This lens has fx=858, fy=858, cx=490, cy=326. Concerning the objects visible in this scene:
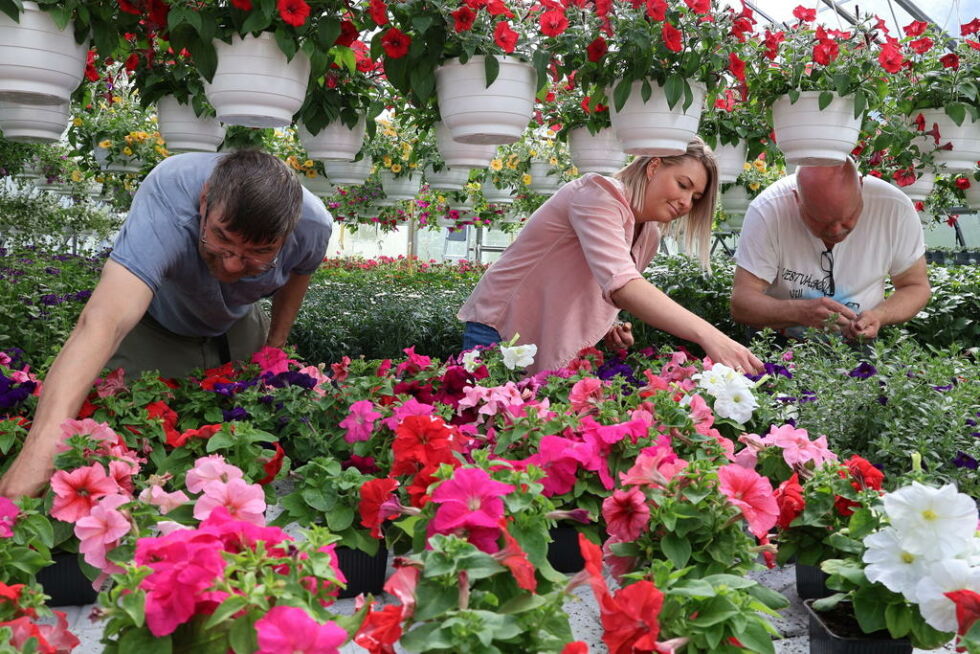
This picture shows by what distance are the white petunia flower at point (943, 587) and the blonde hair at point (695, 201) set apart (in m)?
1.46

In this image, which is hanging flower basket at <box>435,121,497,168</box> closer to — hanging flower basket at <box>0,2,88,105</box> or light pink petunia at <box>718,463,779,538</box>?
hanging flower basket at <box>0,2,88,105</box>

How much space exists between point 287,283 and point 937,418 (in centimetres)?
155

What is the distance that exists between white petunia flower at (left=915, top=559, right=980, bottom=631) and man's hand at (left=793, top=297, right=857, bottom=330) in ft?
5.43

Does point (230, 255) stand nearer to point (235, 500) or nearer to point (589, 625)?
point (235, 500)

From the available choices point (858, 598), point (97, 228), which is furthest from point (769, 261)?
point (97, 228)

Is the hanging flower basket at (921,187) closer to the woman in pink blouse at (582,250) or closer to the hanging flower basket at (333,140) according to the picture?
the woman in pink blouse at (582,250)

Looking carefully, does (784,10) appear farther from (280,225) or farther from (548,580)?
(548,580)

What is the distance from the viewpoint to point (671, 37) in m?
2.04

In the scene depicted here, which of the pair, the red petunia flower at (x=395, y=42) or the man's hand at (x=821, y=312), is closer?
the red petunia flower at (x=395, y=42)

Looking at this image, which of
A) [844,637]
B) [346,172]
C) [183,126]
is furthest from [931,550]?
[346,172]

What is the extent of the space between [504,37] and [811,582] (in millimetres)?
1293

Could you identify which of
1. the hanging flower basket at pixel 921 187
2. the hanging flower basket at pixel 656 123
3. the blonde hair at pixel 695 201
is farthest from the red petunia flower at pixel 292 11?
the hanging flower basket at pixel 921 187

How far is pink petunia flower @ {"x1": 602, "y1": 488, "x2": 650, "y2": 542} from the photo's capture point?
3.43 feet

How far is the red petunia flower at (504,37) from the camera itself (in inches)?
75.2
